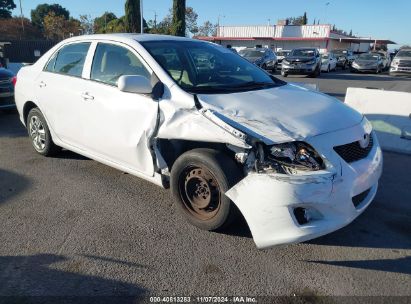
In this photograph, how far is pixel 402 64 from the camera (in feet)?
76.0

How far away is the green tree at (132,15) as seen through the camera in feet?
90.7

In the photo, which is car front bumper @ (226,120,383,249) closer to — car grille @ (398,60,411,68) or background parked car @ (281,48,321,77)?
background parked car @ (281,48,321,77)

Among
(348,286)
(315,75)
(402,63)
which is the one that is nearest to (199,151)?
(348,286)

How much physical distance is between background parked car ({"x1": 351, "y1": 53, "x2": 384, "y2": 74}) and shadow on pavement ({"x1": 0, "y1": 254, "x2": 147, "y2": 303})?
2689cm

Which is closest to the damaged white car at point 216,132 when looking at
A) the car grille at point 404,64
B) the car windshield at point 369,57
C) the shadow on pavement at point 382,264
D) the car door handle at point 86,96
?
the car door handle at point 86,96

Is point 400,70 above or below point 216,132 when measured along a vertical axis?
below

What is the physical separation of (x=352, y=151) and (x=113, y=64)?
268cm

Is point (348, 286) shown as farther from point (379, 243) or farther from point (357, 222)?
point (357, 222)

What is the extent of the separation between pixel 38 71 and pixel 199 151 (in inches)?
129

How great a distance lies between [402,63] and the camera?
76.0ft

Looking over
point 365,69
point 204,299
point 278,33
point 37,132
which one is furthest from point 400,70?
point 278,33

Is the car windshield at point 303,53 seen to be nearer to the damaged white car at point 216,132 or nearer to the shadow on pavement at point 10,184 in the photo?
the damaged white car at point 216,132

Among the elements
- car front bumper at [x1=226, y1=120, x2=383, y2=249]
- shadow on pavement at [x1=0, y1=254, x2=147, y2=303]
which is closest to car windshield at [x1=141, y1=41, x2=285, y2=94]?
car front bumper at [x1=226, y1=120, x2=383, y2=249]

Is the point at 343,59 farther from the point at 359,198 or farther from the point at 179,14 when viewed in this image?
the point at 359,198
